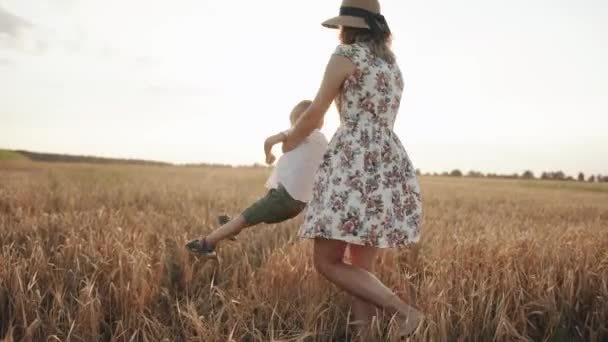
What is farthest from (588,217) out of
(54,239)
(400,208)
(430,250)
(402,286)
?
(54,239)

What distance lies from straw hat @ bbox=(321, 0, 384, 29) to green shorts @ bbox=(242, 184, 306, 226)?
1095mm

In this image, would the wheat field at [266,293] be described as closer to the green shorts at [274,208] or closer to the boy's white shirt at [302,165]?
the green shorts at [274,208]

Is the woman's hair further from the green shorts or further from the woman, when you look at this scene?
the green shorts

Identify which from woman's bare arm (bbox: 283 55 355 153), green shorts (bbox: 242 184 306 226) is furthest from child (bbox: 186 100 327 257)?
woman's bare arm (bbox: 283 55 355 153)

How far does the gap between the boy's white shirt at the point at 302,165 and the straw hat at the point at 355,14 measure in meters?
0.74

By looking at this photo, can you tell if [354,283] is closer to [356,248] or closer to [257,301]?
[356,248]

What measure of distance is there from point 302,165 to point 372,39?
89 cm

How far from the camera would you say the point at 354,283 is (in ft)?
8.75

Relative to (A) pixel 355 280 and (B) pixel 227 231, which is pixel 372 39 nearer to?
(A) pixel 355 280

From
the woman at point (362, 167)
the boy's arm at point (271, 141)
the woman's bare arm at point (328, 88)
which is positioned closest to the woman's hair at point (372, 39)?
the woman at point (362, 167)

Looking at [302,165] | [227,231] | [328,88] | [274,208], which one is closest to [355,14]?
[328,88]

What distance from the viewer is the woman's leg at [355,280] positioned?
8.59ft

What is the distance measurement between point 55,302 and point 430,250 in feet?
9.93

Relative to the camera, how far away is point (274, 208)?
3.28 m
